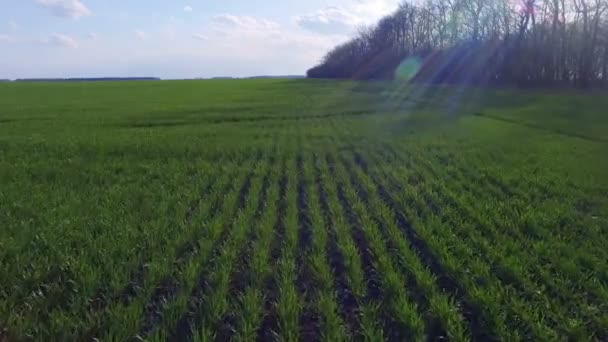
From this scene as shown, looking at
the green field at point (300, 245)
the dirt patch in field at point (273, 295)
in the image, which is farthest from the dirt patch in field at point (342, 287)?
the dirt patch in field at point (273, 295)

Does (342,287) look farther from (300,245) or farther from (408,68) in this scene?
(408,68)

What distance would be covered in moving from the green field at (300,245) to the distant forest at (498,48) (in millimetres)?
43062

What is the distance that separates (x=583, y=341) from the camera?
391 centimetres

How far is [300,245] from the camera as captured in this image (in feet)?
19.7

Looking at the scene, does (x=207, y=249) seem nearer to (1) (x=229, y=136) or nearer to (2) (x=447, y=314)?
(2) (x=447, y=314)

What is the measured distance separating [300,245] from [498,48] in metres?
58.3

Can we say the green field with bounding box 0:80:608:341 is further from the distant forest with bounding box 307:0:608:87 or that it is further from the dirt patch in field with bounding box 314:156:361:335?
the distant forest with bounding box 307:0:608:87

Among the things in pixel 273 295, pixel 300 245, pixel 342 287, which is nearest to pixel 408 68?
pixel 300 245

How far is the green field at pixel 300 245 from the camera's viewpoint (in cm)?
409

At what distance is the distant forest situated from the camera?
48.6 meters

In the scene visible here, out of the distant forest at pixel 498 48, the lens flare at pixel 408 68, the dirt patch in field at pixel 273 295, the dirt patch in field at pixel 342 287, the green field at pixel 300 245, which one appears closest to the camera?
the dirt patch in field at pixel 273 295

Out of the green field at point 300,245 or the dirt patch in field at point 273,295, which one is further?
the green field at point 300,245

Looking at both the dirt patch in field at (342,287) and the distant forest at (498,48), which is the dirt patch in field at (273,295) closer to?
the dirt patch in field at (342,287)

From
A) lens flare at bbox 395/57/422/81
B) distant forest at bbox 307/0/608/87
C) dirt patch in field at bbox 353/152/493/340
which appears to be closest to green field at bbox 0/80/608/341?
dirt patch in field at bbox 353/152/493/340
